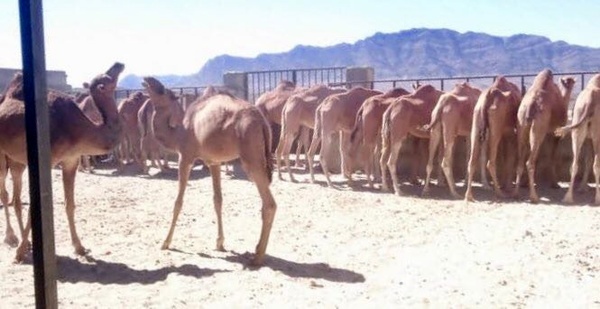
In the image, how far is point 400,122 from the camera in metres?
11.8

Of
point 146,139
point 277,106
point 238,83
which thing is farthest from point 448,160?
point 238,83

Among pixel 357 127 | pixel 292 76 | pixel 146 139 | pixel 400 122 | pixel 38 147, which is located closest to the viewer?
pixel 38 147

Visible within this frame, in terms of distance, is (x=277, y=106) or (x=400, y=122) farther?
(x=277, y=106)

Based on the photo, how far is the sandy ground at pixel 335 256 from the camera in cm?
567

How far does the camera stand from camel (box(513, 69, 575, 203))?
10453 mm

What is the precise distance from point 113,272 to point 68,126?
1.66 meters

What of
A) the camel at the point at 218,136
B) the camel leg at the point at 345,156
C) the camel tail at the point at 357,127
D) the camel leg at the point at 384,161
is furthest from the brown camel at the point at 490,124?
the camel at the point at 218,136

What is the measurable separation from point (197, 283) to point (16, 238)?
3.21 m

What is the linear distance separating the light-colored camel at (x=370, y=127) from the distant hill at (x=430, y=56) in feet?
293

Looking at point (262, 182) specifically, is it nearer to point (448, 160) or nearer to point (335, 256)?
point (335, 256)

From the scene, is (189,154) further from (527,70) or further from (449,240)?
(527,70)

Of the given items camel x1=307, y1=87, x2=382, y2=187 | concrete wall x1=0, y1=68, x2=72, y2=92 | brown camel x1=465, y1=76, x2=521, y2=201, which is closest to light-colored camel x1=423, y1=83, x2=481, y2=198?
brown camel x1=465, y1=76, x2=521, y2=201

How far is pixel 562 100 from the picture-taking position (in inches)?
436

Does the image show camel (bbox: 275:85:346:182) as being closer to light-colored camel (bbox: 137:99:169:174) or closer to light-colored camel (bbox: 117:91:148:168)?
light-colored camel (bbox: 137:99:169:174)
